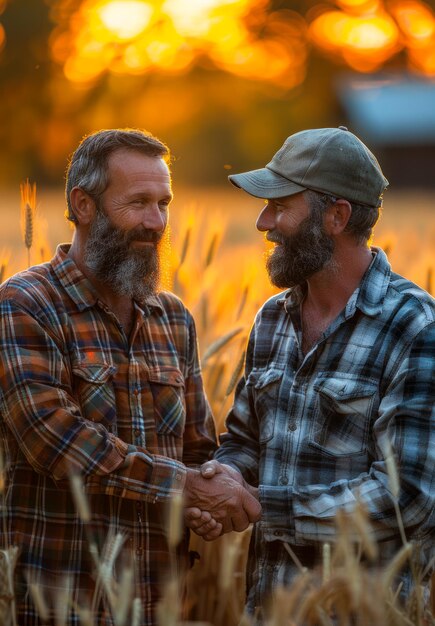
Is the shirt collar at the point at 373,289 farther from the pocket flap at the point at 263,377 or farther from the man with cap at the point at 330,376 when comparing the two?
the pocket flap at the point at 263,377

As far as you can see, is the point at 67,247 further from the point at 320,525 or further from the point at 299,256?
the point at 320,525

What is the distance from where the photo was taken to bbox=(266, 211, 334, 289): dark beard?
9.64ft

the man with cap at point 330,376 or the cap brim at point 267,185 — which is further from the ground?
the cap brim at point 267,185

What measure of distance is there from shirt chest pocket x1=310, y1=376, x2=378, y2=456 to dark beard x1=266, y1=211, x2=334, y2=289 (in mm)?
337

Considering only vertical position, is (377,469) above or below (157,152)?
below

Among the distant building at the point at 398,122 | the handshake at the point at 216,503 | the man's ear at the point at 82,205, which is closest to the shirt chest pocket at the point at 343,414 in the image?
the handshake at the point at 216,503

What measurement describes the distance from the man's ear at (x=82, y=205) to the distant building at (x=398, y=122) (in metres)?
40.8

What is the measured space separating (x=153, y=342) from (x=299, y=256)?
22.9 inches

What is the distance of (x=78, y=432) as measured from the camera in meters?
2.76

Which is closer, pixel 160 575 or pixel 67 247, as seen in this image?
pixel 160 575

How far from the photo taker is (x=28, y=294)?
9.39 ft

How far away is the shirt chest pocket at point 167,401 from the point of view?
3074 mm

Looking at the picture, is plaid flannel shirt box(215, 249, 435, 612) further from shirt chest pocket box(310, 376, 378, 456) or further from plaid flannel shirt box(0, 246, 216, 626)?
plaid flannel shirt box(0, 246, 216, 626)

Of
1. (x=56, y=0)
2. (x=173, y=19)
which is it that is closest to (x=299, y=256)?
(x=173, y=19)
